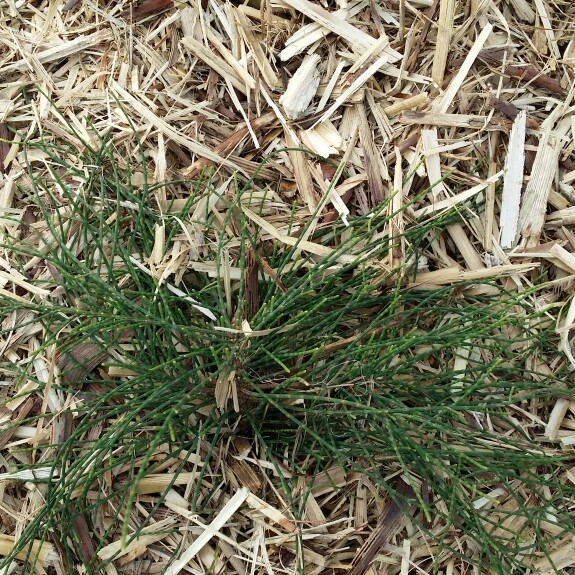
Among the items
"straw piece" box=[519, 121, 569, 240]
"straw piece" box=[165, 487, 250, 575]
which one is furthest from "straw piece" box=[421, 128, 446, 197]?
"straw piece" box=[165, 487, 250, 575]

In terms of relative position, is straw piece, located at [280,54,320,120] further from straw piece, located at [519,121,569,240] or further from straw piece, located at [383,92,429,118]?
straw piece, located at [519,121,569,240]

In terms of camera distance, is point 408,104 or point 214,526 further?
point 408,104

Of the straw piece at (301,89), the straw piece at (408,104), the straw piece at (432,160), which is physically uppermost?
the straw piece at (301,89)

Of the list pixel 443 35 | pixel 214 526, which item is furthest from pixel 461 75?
pixel 214 526

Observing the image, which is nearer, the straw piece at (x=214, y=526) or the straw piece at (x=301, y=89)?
the straw piece at (x=214, y=526)

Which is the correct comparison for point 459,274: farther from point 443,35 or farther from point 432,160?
point 443,35

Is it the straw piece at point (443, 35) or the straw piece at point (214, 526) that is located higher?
the straw piece at point (443, 35)

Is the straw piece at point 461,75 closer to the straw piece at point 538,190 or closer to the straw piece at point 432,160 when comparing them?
the straw piece at point 432,160

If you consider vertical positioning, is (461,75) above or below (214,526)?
above

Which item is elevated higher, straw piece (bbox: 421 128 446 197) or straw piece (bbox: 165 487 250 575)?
straw piece (bbox: 421 128 446 197)

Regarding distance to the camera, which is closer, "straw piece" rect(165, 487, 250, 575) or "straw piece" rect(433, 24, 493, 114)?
"straw piece" rect(165, 487, 250, 575)

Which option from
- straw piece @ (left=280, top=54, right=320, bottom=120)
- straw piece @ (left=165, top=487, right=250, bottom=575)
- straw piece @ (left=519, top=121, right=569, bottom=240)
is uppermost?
straw piece @ (left=280, top=54, right=320, bottom=120)

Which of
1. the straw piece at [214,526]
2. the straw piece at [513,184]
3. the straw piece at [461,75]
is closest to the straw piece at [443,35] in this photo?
the straw piece at [461,75]
